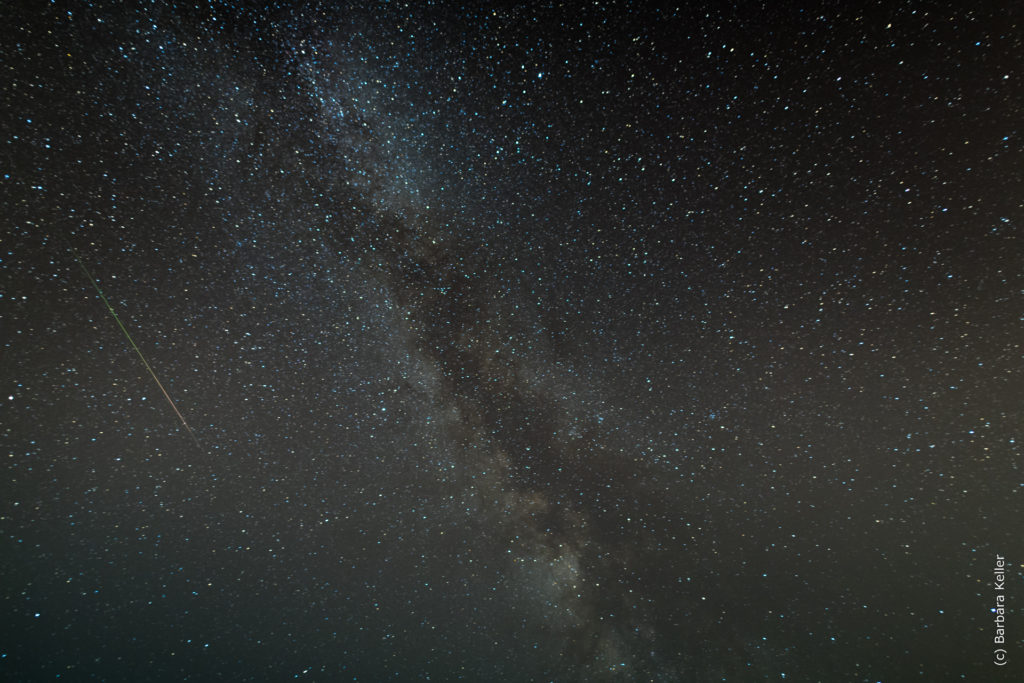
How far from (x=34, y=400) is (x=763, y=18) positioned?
78.6 inches

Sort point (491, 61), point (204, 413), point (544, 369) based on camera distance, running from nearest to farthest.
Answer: point (491, 61) → point (204, 413) → point (544, 369)

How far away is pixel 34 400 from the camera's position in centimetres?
94

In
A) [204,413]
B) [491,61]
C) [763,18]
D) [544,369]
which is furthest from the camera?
[544,369]

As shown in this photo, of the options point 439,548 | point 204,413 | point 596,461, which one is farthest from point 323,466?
point 596,461

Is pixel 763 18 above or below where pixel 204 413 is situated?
above

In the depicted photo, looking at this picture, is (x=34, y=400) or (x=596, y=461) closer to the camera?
(x=34, y=400)

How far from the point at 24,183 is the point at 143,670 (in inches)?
54.6

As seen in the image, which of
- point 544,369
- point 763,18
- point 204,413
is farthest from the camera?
point 544,369

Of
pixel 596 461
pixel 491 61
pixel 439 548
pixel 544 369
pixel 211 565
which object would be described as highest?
pixel 491 61

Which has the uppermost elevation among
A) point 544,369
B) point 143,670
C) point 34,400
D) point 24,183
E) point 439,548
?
point 544,369

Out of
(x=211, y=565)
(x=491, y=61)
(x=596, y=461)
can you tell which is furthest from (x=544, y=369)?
(x=211, y=565)

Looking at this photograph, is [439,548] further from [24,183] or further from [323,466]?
[24,183]

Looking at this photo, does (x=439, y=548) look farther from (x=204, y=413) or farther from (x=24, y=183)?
(x=24, y=183)

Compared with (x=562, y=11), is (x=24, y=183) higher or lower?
lower
